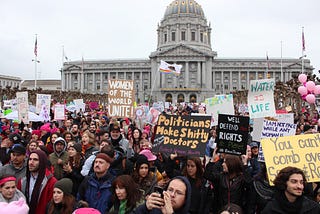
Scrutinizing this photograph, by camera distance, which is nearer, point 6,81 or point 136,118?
point 136,118

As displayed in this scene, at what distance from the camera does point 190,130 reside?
5930 millimetres

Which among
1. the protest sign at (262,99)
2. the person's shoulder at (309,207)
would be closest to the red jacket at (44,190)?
the person's shoulder at (309,207)

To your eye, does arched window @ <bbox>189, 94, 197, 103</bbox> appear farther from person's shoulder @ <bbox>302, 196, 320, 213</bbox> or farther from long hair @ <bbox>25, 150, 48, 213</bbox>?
person's shoulder @ <bbox>302, 196, 320, 213</bbox>

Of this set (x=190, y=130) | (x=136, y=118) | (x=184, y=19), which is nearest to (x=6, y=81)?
(x=184, y=19)

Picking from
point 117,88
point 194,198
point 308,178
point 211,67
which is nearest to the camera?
point 308,178

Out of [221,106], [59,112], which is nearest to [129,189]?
[221,106]

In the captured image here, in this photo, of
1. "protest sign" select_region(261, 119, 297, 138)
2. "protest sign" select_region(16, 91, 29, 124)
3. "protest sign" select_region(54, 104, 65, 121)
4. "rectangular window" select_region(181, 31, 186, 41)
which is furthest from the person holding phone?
"rectangular window" select_region(181, 31, 186, 41)

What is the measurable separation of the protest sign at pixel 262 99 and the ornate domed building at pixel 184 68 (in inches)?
2841

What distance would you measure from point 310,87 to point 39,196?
43.8 feet

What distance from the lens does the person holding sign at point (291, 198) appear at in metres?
3.69

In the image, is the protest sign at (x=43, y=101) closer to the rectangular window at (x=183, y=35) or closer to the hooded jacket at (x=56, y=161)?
the hooded jacket at (x=56, y=161)

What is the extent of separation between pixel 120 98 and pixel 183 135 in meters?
5.27

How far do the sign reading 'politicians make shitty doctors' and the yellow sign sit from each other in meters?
1.27

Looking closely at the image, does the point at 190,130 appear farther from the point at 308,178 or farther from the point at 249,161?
the point at 308,178
